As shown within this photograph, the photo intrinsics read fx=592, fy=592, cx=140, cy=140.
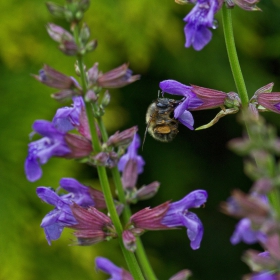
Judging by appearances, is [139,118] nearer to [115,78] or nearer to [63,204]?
[63,204]

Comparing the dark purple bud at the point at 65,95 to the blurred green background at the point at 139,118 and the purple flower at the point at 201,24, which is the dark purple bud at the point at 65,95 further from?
the blurred green background at the point at 139,118

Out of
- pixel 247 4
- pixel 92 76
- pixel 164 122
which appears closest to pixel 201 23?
pixel 247 4

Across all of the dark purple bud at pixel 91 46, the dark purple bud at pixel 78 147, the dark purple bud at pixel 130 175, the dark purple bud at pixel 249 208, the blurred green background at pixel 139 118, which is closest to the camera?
the dark purple bud at pixel 249 208

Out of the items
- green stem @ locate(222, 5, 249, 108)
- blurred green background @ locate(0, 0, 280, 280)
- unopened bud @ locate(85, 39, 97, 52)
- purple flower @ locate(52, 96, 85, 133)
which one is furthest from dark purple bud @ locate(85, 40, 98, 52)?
blurred green background @ locate(0, 0, 280, 280)

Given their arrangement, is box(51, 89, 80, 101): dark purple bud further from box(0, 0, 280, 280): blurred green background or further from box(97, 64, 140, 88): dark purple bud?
box(0, 0, 280, 280): blurred green background

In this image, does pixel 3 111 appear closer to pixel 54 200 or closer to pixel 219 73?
pixel 219 73

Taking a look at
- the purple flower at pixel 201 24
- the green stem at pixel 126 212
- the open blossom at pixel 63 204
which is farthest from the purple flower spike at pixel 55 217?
the purple flower at pixel 201 24

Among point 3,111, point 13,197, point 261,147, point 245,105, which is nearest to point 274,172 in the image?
point 261,147
